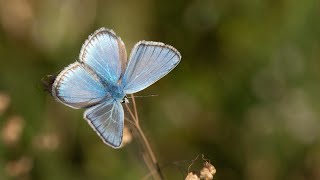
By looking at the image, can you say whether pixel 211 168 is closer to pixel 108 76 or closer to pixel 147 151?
pixel 147 151

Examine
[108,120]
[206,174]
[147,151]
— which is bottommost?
[206,174]

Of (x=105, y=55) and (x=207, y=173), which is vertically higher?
(x=105, y=55)

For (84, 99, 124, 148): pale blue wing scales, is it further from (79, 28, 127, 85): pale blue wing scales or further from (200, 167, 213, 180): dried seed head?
(200, 167, 213, 180): dried seed head

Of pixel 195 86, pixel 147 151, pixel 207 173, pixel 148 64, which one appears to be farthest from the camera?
pixel 195 86

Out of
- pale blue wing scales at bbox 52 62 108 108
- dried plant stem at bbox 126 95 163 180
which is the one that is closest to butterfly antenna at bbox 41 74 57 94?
pale blue wing scales at bbox 52 62 108 108

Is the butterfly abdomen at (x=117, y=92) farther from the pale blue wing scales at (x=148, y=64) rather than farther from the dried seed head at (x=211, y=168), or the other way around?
the dried seed head at (x=211, y=168)

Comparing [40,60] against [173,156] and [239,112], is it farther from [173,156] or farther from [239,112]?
[239,112]

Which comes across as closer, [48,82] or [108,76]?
[48,82]

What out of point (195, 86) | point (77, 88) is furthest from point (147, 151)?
point (195, 86)
